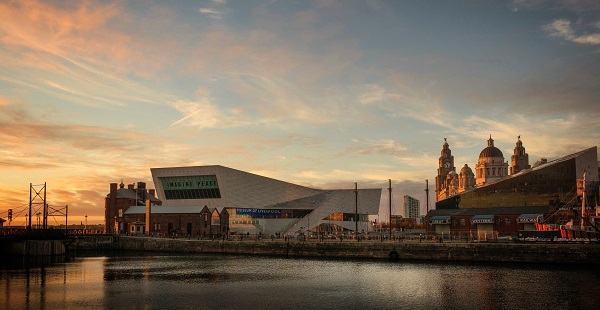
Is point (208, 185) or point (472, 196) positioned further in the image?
point (208, 185)

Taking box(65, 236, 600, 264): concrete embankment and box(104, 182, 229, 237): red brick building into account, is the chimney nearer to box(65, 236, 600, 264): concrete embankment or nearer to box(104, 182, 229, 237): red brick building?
box(104, 182, 229, 237): red brick building

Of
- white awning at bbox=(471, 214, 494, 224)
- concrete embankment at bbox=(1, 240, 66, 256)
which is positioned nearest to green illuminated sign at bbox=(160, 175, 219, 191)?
concrete embankment at bbox=(1, 240, 66, 256)

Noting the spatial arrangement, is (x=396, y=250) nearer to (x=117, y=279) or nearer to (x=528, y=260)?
(x=528, y=260)

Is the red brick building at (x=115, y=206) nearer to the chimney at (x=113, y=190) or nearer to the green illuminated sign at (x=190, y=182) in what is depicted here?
the chimney at (x=113, y=190)

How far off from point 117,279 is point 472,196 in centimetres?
7734

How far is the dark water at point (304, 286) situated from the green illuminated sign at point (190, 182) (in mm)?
61420

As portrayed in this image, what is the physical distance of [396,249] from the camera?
267ft

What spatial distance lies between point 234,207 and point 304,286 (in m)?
86.7

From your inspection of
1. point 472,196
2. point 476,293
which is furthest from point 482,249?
point 472,196

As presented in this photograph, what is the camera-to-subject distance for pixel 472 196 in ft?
372

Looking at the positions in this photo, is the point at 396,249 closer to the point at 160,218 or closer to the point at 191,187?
the point at 160,218

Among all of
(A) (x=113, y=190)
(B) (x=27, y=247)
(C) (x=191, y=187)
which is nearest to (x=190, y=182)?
(C) (x=191, y=187)

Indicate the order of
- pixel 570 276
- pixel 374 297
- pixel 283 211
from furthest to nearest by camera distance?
pixel 283 211 → pixel 570 276 → pixel 374 297

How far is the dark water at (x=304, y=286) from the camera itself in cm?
4381
